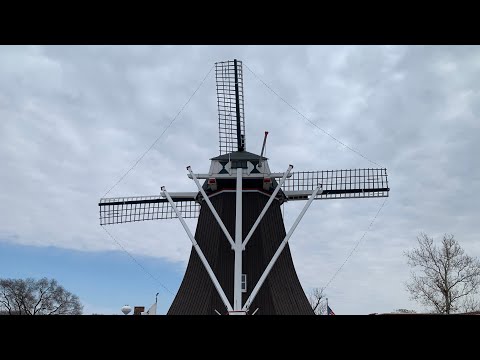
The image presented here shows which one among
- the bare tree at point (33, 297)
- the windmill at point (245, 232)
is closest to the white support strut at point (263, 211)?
the windmill at point (245, 232)

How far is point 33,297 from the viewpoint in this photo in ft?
141

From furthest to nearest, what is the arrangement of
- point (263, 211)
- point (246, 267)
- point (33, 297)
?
point (33, 297) → point (246, 267) → point (263, 211)

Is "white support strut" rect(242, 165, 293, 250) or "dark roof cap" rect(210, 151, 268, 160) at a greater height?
"dark roof cap" rect(210, 151, 268, 160)

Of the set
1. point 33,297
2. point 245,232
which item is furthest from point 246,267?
point 33,297

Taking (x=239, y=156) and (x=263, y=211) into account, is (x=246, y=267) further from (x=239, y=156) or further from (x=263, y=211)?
(x=239, y=156)

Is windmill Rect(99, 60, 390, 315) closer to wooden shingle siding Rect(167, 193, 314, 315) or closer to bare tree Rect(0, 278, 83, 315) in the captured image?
wooden shingle siding Rect(167, 193, 314, 315)

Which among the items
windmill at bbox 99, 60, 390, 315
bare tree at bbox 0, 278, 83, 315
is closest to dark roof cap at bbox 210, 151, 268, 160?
windmill at bbox 99, 60, 390, 315

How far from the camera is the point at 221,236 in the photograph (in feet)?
65.2

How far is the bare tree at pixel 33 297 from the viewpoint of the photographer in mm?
42406

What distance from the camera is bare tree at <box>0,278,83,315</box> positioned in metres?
42.4
